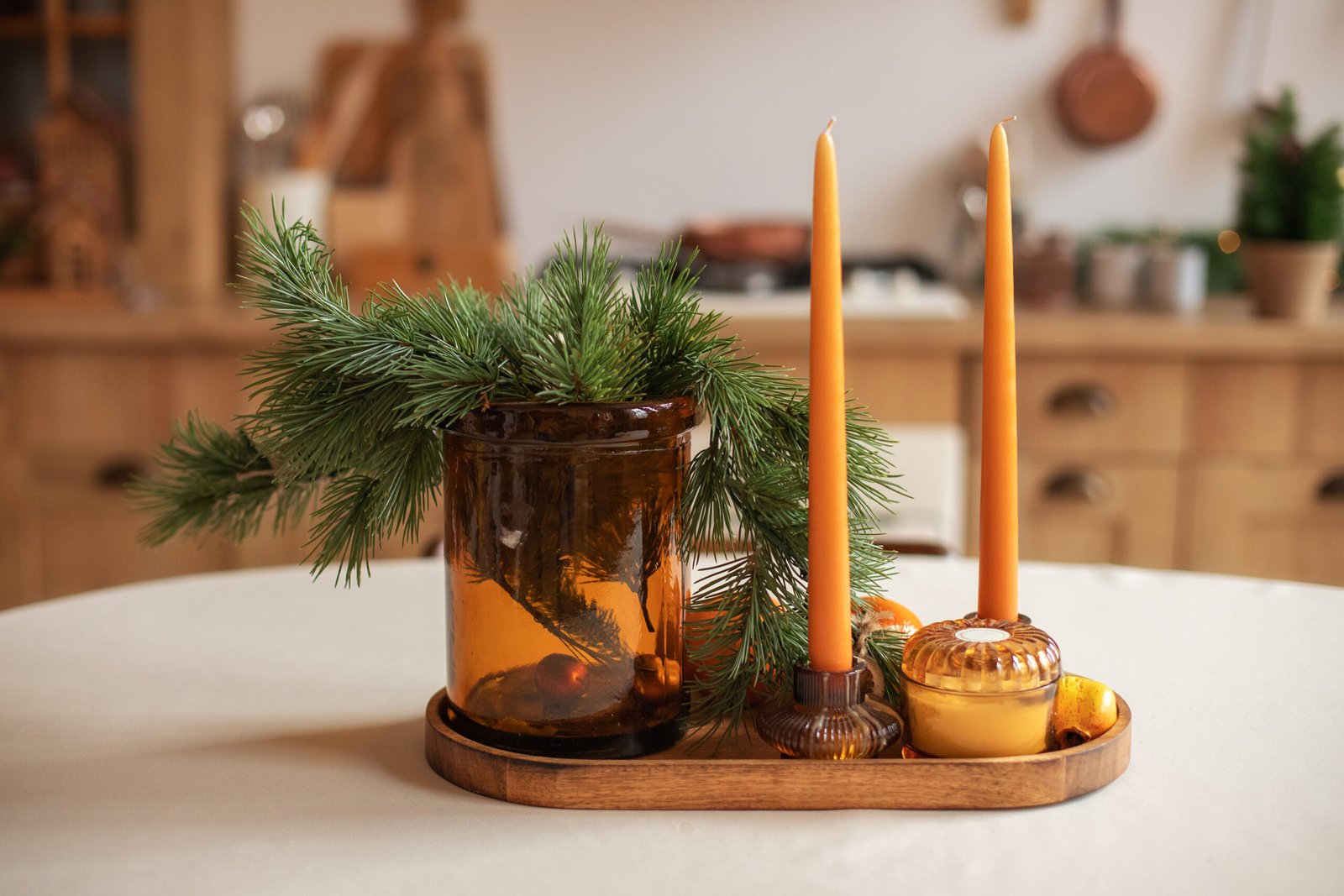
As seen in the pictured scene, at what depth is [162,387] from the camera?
7.00 feet

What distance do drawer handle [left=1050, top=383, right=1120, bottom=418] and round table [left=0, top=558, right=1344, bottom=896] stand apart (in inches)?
46.5

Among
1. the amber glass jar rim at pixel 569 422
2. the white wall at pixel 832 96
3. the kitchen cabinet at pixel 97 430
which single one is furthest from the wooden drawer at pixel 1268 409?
the amber glass jar rim at pixel 569 422

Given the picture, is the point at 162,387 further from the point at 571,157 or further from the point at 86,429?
the point at 571,157

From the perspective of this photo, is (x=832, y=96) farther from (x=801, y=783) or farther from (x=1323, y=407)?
(x=801, y=783)

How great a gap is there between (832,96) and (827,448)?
6.92 ft

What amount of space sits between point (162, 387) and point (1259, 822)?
1920 mm

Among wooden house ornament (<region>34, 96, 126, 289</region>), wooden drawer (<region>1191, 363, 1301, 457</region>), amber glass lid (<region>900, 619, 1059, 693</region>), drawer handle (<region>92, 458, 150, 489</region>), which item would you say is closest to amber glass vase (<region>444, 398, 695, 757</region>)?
amber glass lid (<region>900, 619, 1059, 693</region>)

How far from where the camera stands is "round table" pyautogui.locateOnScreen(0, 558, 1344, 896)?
1.67 ft

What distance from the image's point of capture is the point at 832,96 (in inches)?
99.3

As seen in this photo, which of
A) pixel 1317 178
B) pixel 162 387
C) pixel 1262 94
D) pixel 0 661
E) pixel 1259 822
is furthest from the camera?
pixel 1262 94

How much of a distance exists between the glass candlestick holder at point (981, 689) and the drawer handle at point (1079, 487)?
153 cm

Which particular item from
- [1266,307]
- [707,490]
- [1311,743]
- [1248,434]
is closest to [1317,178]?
[1266,307]

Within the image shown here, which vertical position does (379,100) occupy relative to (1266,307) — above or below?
above

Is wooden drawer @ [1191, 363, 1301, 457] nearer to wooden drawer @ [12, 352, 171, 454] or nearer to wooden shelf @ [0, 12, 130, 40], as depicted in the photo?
wooden drawer @ [12, 352, 171, 454]
